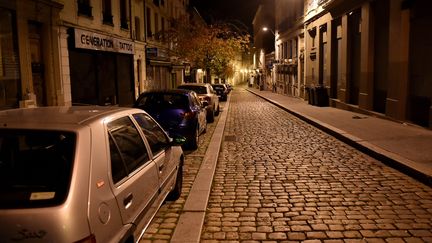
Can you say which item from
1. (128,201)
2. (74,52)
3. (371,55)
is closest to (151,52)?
(74,52)

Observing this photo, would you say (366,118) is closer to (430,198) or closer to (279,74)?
(430,198)

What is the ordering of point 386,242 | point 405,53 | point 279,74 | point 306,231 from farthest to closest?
point 279,74
point 405,53
point 306,231
point 386,242

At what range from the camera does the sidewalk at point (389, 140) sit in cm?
759

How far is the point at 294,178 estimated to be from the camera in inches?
293

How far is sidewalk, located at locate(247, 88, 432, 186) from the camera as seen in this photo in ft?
24.9

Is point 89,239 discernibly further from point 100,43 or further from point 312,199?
point 100,43

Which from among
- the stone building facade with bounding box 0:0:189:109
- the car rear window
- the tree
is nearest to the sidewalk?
the car rear window

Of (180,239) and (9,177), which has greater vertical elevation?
(9,177)

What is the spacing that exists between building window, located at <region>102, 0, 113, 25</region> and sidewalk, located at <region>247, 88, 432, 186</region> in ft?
34.4

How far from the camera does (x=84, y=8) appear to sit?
16.6m

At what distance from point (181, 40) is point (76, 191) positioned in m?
28.7

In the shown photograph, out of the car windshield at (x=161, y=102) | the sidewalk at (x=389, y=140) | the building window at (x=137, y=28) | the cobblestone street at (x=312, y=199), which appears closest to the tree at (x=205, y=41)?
the building window at (x=137, y=28)

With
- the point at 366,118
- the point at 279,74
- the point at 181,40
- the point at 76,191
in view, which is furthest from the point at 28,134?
the point at 279,74

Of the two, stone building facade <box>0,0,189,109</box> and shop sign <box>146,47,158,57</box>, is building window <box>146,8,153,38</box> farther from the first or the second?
shop sign <box>146,47,158,57</box>
